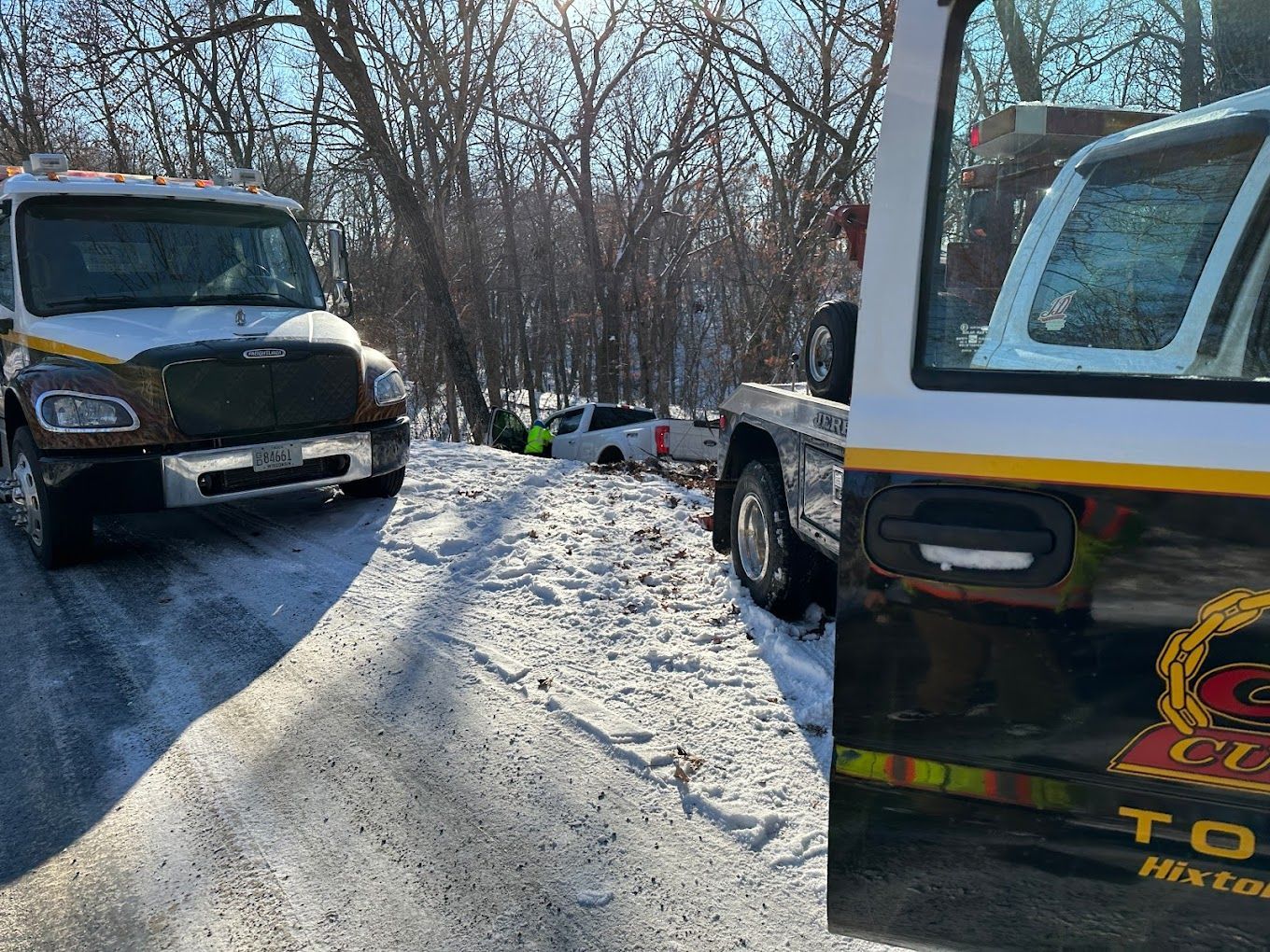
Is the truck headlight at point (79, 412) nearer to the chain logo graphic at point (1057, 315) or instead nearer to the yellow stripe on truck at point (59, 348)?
the yellow stripe on truck at point (59, 348)

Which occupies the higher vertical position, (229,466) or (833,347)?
(833,347)

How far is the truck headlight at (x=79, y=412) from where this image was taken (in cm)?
518

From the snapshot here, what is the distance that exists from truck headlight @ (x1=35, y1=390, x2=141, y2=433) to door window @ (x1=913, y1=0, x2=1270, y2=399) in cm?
523

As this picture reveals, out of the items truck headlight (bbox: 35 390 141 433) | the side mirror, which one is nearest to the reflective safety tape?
truck headlight (bbox: 35 390 141 433)

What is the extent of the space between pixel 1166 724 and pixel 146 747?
11.8 feet

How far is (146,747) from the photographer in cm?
341

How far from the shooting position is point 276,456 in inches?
228

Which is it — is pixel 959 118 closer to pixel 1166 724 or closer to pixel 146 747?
pixel 1166 724

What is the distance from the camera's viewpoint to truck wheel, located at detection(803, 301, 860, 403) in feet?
10.7

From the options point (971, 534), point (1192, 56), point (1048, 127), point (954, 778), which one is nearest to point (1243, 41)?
point (1192, 56)

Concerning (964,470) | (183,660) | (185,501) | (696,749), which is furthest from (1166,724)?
(185,501)

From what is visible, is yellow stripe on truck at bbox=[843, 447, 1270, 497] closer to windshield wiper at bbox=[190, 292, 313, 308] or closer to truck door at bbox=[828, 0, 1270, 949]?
truck door at bbox=[828, 0, 1270, 949]

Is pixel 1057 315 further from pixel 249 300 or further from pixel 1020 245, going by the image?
pixel 249 300

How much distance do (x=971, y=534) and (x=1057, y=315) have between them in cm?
59
